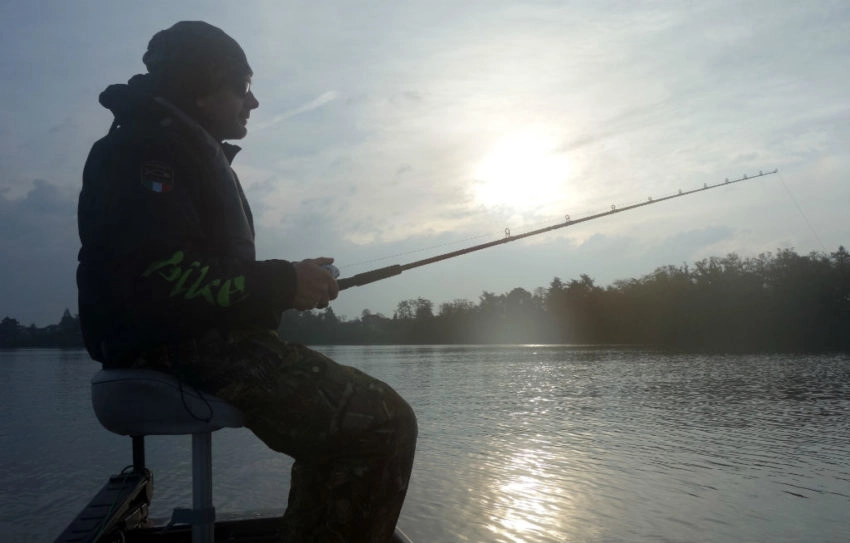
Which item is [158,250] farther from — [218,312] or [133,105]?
[133,105]

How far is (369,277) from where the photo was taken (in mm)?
3746

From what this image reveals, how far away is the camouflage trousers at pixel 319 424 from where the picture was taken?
2.40 m

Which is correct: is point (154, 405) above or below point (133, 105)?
below

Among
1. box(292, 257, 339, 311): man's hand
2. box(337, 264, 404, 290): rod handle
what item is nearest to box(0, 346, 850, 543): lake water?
box(337, 264, 404, 290): rod handle

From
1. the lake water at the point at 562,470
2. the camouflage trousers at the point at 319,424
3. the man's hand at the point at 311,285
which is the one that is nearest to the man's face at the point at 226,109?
the man's hand at the point at 311,285

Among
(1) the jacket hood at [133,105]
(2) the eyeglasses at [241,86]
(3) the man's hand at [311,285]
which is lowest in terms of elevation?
(3) the man's hand at [311,285]

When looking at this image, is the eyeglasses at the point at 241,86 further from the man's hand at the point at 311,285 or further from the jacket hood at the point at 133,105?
the man's hand at the point at 311,285

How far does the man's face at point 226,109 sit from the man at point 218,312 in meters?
0.18

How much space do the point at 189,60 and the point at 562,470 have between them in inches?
236

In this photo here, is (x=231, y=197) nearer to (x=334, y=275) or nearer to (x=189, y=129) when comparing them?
(x=189, y=129)

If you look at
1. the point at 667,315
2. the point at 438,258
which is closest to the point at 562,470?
the point at 438,258

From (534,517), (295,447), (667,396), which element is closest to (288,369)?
(295,447)

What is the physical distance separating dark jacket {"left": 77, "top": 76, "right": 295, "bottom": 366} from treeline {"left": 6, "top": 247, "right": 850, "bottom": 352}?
48690 mm

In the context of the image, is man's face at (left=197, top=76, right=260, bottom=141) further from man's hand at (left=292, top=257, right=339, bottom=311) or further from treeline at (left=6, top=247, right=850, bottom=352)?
treeline at (left=6, top=247, right=850, bottom=352)
